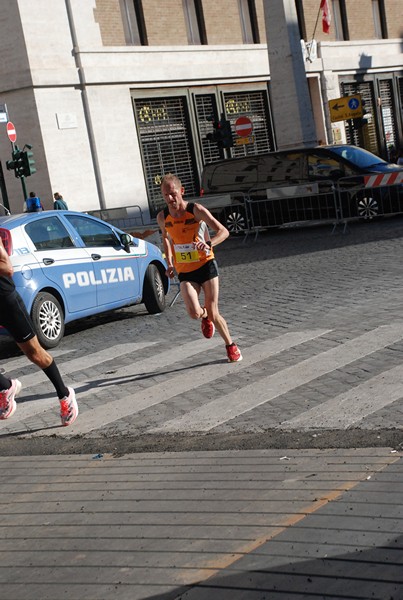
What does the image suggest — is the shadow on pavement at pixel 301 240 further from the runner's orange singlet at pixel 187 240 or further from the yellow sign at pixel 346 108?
the yellow sign at pixel 346 108

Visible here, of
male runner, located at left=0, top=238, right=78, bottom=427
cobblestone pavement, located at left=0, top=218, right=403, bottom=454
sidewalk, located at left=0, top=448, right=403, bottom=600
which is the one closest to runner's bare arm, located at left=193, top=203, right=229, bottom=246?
cobblestone pavement, located at left=0, top=218, right=403, bottom=454

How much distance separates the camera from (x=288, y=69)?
99.8 feet

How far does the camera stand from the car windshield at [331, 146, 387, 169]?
76.4ft

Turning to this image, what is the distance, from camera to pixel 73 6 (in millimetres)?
31812

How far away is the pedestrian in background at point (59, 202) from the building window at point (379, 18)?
1999 cm

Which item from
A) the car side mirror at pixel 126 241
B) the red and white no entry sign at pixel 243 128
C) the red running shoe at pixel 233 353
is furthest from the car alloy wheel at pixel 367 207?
the red running shoe at pixel 233 353

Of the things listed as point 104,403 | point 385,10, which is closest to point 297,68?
point 385,10

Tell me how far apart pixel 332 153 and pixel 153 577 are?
19899 millimetres

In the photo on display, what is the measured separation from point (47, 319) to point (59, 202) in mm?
18065

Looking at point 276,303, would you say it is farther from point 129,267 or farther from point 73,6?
point 73,6

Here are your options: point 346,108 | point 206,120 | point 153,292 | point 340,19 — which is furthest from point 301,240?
point 340,19

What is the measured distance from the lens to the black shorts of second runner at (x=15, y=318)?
24.0ft

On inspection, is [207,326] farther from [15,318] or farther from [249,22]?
[249,22]

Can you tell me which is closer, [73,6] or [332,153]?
[332,153]
